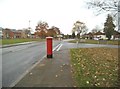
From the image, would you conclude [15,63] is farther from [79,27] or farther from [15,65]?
[79,27]

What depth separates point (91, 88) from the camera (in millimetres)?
6297

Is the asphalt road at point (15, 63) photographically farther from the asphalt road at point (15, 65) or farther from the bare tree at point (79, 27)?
the bare tree at point (79, 27)

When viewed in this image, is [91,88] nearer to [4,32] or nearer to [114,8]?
[114,8]

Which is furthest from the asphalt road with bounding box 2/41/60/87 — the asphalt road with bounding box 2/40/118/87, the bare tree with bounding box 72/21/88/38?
the bare tree with bounding box 72/21/88/38

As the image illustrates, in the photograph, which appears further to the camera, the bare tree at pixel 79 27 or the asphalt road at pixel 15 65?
the bare tree at pixel 79 27

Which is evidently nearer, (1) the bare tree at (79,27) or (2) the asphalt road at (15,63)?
(2) the asphalt road at (15,63)

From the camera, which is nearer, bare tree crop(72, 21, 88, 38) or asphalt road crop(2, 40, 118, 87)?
asphalt road crop(2, 40, 118, 87)

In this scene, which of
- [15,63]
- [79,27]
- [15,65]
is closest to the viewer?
[15,65]

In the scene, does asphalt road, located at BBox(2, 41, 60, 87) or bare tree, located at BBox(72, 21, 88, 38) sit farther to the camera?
bare tree, located at BBox(72, 21, 88, 38)

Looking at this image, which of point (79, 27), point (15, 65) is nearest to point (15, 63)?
point (15, 65)

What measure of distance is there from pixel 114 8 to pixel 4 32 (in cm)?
12039

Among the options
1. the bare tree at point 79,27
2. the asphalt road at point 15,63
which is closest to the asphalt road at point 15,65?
the asphalt road at point 15,63

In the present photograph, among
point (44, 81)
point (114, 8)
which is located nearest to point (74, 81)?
point (44, 81)

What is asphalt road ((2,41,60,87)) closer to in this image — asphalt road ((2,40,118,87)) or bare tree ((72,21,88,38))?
asphalt road ((2,40,118,87))
